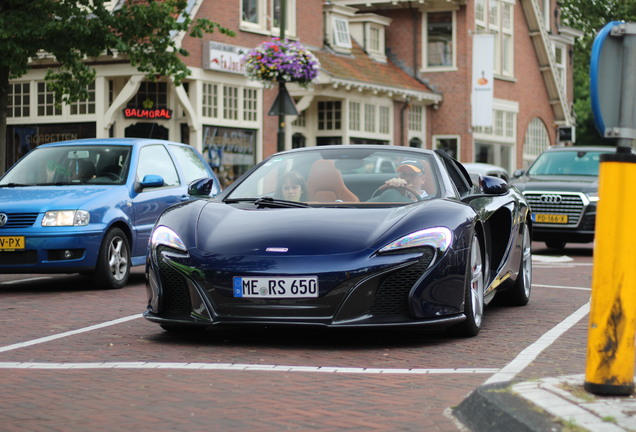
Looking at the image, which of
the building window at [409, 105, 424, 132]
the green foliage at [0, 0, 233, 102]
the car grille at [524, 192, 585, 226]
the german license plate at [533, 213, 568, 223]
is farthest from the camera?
the building window at [409, 105, 424, 132]

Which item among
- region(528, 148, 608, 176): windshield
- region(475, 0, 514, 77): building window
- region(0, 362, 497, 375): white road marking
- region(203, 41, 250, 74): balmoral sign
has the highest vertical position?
region(475, 0, 514, 77): building window

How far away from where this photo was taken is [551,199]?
18.1 m

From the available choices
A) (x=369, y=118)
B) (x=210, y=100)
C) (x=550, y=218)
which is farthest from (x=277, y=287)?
(x=369, y=118)

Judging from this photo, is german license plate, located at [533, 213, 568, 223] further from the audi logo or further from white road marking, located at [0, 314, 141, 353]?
white road marking, located at [0, 314, 141, 353]

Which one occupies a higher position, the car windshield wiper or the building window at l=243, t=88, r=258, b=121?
the building window at l=243, t=88, r=258, b=121

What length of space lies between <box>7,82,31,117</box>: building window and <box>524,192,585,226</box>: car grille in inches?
606

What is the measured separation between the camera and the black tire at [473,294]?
7.61 m

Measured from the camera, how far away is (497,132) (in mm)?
44781

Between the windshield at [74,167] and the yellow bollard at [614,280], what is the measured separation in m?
8.20

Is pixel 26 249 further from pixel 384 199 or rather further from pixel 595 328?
pixel 595 328

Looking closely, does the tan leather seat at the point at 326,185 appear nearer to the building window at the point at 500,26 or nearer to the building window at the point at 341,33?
the building window at the point at 341,33

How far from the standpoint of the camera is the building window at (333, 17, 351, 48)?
3672cm

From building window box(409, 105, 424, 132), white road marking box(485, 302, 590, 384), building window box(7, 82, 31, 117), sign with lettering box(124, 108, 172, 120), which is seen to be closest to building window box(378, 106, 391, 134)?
building window box(409, 105, 424, 132)

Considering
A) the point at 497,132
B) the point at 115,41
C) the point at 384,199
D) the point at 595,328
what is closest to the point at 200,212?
the point at 384,199
